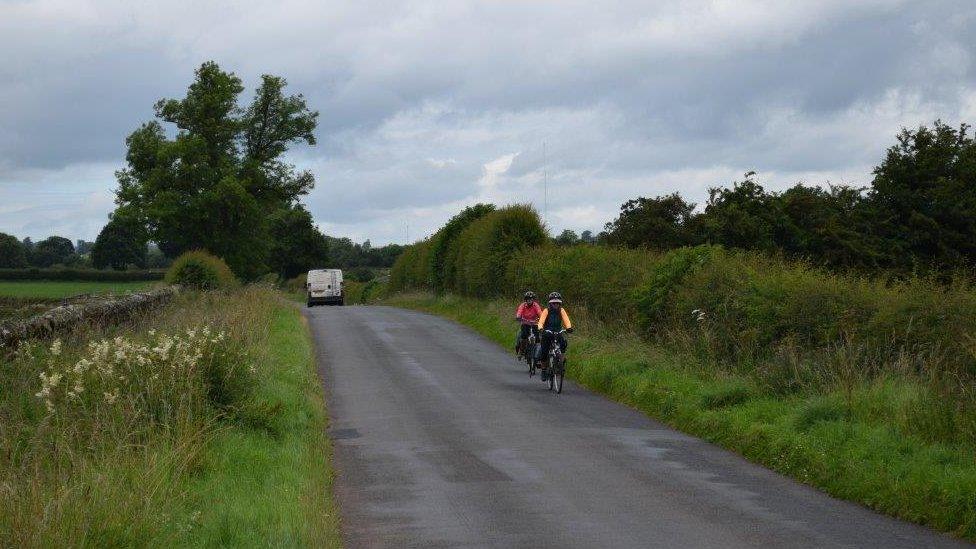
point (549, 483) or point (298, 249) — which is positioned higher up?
point (298, 249)

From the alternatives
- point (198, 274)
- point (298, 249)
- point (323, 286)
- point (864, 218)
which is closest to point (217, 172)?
point (323, 286)

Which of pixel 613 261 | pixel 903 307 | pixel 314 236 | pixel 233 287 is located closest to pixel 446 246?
pixel 233 287

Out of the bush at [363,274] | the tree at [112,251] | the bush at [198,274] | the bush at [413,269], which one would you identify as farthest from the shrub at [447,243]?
the tree at [112,251]

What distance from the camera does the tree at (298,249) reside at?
12488cm

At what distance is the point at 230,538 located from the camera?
844cm

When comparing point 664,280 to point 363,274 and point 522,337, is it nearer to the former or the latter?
point 522,337

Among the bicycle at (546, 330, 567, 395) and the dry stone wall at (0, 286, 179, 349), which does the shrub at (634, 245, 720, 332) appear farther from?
the dry stone wall at (0, 286, 179, 349)

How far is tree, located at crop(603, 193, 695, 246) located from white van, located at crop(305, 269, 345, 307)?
16.4 metres

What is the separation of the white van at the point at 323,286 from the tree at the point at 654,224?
1638 centimetres

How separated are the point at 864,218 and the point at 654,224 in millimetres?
12356

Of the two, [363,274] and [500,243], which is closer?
[500,243]

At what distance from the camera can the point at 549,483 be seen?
1169cm

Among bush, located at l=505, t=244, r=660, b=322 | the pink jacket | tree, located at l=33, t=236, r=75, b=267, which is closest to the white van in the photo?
bush, located at l=505, t=244, r=660, b=322

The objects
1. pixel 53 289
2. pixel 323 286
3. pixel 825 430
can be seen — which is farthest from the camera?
pixel 323 286
